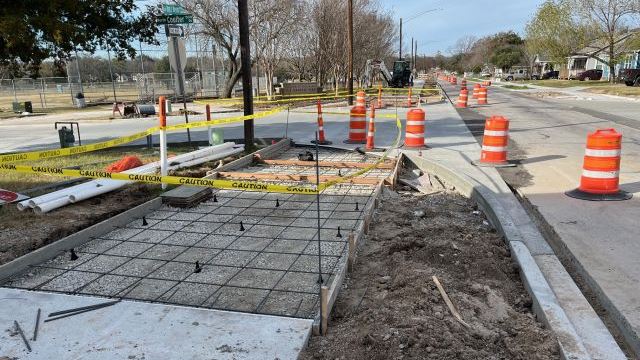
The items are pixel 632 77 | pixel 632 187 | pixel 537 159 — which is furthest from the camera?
pixel 632 77

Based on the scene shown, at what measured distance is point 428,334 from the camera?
3.43 meters

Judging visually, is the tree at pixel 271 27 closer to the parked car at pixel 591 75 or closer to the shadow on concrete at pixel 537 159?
the shadow on concrete at pixel 537 159

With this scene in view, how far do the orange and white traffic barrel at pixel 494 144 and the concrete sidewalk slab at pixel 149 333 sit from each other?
7090mm

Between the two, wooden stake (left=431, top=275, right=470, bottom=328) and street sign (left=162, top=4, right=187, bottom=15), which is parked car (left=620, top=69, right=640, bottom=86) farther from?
wooden stake (left=431, top=275, right=470, bottom=328)

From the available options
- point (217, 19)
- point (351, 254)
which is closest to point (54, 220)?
point (351, 254)

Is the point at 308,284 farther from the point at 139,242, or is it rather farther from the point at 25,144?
the point at 25,144

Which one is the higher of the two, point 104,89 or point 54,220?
point 104,89

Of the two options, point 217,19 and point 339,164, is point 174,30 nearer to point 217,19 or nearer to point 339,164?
point 339,164

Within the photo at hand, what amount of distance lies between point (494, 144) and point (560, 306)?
6.45 m

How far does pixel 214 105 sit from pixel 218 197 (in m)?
26.4

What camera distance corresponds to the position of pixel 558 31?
60469 mm

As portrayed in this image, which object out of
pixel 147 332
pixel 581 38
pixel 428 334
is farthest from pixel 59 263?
pixel 581 38

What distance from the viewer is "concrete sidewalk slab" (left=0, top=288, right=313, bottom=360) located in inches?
136

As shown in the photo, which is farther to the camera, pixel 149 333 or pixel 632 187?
pixel 632 187
